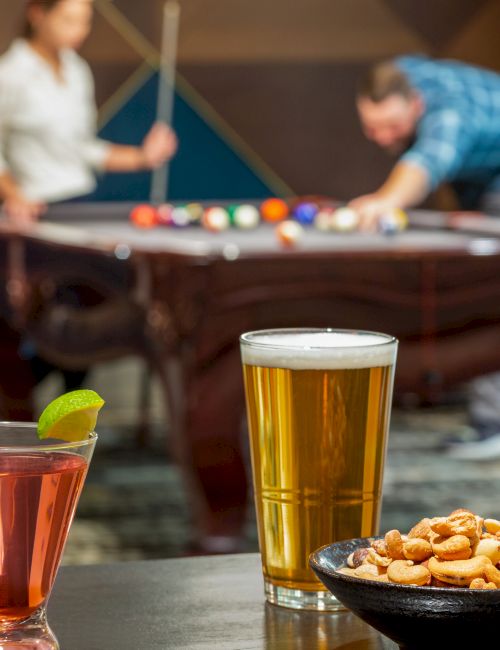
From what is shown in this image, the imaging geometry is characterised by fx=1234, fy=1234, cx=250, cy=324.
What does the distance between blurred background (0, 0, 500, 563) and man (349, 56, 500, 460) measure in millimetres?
87

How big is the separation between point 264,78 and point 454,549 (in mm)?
5163

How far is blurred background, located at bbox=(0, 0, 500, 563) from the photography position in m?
5.47

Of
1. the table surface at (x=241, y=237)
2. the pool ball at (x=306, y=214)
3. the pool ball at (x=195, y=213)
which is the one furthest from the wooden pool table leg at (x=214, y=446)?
the pool ball at (x=306, y=214)

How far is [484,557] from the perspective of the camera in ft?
2.40

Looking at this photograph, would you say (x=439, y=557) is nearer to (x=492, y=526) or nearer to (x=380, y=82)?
(x=492, y=526)

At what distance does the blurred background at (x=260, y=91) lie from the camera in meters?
5.47

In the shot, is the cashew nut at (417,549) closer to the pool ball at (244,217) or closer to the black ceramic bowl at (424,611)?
the black ceramic bowl at (424,611)

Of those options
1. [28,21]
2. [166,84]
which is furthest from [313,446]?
[166,84]

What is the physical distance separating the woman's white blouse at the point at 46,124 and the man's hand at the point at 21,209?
0.07 metres

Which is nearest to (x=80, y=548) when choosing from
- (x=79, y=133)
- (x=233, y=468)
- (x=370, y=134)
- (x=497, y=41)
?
(x=233, y=468)

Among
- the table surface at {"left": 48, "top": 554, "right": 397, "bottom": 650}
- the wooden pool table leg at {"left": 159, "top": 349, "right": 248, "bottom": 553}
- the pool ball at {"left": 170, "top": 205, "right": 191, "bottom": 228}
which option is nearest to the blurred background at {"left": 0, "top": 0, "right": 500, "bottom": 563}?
the pool ball at {"left": 170, "top": 205, "right": 191, "bottom": 228}

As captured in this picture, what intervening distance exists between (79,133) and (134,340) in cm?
206

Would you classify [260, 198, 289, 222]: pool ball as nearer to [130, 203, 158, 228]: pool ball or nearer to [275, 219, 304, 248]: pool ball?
[130, 203, 158, 228]: pool ball

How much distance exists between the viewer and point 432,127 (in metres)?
5.32
